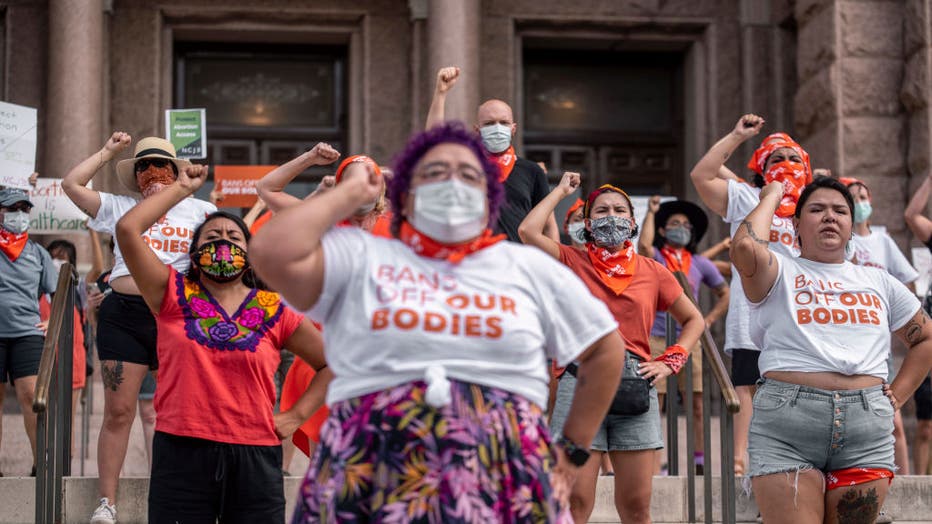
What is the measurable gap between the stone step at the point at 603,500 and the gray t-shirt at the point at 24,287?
1117 mm

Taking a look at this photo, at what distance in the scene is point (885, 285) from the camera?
5152 mm

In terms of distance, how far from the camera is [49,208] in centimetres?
959

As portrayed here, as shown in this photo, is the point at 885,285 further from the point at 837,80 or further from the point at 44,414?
the point at 837,80

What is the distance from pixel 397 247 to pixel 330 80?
10.1 m

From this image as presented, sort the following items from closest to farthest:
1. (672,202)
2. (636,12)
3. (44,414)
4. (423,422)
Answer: (423,422) → (44,414) → (672,202) → (636,12)

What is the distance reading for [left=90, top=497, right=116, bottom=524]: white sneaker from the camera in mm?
6109

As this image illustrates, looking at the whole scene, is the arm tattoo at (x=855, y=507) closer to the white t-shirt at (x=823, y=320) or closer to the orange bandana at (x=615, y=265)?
the white t-shirt at (x=823, y=320)

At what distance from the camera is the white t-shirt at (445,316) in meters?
3.08

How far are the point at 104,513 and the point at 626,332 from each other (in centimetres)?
268

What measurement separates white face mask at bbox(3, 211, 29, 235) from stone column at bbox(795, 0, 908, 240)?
6645 mm

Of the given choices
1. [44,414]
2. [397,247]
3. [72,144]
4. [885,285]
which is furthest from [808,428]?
[72,144]

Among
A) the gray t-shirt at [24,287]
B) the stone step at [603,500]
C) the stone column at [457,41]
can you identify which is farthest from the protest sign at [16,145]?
the stone column at [457,41]

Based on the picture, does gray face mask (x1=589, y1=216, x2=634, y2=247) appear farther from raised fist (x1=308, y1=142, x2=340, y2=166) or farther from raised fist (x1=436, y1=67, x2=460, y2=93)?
raised fist (x1=308, y1=142, x2=340, y2=166)

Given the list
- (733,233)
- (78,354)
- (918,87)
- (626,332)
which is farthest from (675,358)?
(918,87)
